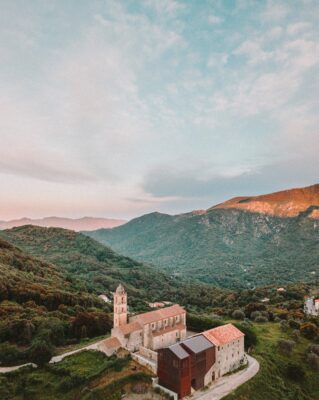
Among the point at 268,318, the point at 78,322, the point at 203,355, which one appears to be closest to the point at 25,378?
the point at 78,322

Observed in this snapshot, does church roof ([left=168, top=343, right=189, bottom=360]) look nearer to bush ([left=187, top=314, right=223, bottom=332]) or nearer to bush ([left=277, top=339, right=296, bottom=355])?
bush ([left=187, top=314, right=223, bottom=332])

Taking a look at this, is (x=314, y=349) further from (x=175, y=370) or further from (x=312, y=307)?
(x=312, y=307)

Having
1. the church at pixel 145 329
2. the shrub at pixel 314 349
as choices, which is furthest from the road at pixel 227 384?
the shrub at pixel 314 349

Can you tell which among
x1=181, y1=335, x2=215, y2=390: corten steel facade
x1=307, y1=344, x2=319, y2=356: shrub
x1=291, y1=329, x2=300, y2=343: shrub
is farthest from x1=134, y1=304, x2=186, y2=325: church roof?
x1=307, y1=344, x2=319, y2=356: shrub

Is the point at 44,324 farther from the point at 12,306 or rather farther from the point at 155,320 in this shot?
the point at 155,320

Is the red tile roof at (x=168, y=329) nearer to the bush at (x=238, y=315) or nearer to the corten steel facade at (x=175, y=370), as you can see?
the corten steel facade at (x=175, y=370)

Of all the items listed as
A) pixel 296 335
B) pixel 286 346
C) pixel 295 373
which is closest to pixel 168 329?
pixel 295 373
